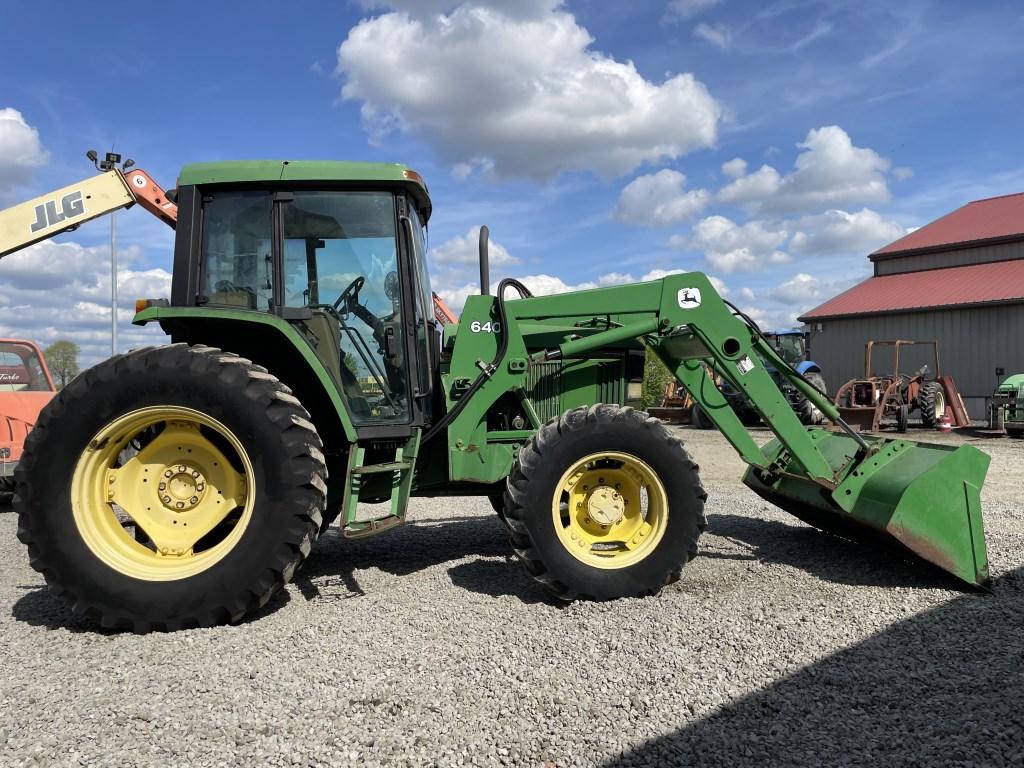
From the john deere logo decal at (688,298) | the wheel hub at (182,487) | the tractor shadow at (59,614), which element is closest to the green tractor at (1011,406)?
the john deere logo decal at (688,298)

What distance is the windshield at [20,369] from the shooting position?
8992 millimetres

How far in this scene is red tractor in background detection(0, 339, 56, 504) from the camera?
7.98 metres

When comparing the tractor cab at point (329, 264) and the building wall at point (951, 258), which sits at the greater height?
the building wall at point (951, 258)

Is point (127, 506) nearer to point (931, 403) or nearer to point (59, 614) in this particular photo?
point (59, 614)

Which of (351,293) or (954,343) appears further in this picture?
(954,343)

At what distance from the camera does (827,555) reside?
5.12 m

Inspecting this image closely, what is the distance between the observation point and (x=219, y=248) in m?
4.30

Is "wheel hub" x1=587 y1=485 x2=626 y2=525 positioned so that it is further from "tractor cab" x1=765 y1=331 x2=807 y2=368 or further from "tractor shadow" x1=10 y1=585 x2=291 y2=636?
"tractor cab" x1=765 y1=331 x2=807 y2=368

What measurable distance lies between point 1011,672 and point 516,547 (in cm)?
232

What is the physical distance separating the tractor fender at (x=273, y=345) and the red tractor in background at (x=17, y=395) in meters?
4.32

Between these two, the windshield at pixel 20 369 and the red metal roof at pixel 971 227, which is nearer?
the windshield at pixel 20 369

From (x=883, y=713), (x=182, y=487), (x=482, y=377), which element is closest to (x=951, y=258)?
(x=482, y=377)

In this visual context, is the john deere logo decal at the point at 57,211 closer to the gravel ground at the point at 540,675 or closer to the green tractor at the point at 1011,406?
the gravel ground at the point at 540,675

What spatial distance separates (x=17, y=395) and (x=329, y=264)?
587cm
